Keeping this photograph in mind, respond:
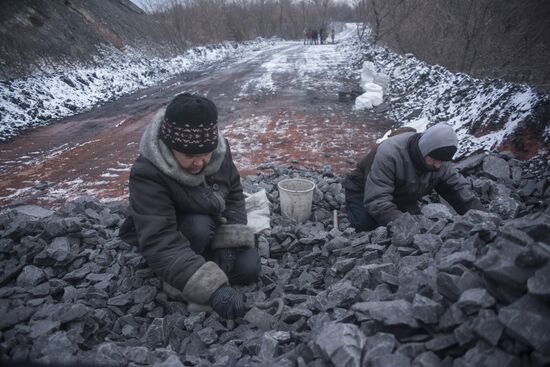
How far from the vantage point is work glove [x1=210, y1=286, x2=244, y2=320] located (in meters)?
2.20

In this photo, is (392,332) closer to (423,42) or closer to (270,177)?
(270,177)

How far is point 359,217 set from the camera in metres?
→ 3.41

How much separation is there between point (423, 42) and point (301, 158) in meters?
8.62

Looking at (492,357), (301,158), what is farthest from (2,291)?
(301,158)

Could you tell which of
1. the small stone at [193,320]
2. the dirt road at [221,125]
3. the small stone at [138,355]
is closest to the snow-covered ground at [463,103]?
the dirt road at [221,125]

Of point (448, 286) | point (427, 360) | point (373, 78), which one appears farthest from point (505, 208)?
point (373, 78)

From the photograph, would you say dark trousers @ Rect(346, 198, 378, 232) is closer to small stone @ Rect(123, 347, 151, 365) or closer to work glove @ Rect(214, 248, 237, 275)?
work glove @ Rect(214, 248, 237, 275)

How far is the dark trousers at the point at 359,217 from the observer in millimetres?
3346

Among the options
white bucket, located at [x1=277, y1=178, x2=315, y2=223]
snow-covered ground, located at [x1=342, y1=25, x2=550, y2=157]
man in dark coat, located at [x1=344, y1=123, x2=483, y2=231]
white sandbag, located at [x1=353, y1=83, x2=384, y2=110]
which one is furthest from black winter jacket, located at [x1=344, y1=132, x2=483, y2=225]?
white sandbag, located at [x1=353, y1=83, x2=384, y2=110]

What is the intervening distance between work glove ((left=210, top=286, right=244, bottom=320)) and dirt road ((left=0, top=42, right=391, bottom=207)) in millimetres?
3063

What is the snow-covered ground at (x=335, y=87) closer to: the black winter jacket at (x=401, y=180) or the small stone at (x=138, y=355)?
the black winter jacket at (x=401, y=180)

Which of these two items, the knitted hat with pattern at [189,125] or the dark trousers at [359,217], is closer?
the knitted hat with pattern at [189,125]

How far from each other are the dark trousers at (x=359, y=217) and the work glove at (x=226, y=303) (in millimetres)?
1604

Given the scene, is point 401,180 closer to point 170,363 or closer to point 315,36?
point 170,363
